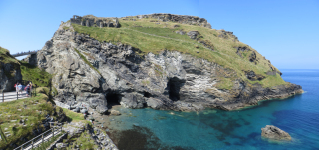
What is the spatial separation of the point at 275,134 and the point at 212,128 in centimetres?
1229

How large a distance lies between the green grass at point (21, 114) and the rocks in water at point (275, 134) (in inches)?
1544

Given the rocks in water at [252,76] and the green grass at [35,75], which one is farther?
the rocks in water at [252,76]

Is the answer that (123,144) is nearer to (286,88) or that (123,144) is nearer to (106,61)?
(106,61)

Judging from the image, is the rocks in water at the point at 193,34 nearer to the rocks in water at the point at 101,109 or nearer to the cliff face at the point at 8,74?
the rocks in water at the point at 101,109

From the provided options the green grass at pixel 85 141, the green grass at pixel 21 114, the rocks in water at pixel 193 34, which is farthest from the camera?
the rocks in water at pixel 193 34

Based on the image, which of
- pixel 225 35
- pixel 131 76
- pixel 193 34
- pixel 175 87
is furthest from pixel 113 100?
pixel 225 35

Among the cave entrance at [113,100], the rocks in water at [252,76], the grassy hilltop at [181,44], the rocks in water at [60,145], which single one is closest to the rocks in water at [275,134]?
the grassy hilltop at [181,44]

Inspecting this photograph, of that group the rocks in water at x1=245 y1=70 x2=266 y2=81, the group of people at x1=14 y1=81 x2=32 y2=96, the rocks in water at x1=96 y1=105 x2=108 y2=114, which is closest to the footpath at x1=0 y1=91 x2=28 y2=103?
the group of people at x1=14 y1=81 x2=32 y2=96

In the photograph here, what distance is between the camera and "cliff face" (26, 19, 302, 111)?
1638 inches

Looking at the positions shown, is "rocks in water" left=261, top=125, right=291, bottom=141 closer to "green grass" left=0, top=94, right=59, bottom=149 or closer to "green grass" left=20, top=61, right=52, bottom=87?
"green grass" left=0, top=94, right=59, bottom=149

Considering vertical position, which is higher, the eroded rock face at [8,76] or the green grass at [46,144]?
the eroded rock face at [8,76]

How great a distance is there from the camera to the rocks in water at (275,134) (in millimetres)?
28828

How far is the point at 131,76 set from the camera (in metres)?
46.9

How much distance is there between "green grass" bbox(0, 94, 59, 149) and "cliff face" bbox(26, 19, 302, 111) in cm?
1943
